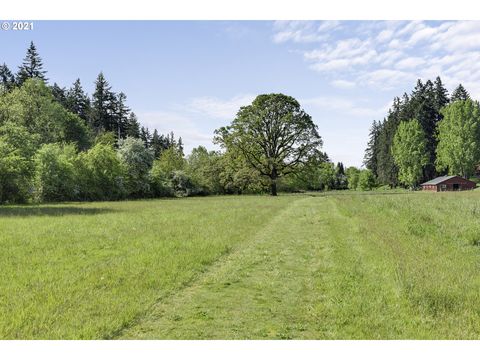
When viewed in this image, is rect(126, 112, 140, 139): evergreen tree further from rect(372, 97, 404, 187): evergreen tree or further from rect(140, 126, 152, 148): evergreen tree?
rect(372, 97, 404, 187): evergreen tree

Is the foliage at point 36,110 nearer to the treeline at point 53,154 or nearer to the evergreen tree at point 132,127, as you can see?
the treeline at point 53,154

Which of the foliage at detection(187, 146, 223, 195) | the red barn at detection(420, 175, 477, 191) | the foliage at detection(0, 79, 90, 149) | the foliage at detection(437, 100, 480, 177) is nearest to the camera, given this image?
the foliage at detection(0, 79, 90, 149)

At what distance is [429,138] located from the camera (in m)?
95.5

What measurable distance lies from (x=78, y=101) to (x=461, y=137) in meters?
92.1

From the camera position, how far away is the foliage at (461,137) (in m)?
77.5

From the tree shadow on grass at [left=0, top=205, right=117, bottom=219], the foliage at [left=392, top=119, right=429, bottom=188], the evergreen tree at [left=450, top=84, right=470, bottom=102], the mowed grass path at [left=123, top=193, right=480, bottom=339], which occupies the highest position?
the evergreen tree at [left=450, top=84, right=470, bottom=102]

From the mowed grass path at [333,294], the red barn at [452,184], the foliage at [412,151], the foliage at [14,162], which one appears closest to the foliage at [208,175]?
the foliage at [14,162]

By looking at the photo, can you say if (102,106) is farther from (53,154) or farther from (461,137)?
(461,137)

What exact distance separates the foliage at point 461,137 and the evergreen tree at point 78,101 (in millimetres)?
87736

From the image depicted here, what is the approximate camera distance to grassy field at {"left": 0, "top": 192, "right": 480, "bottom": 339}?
20.5 ft

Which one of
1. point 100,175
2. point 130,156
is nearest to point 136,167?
point 130,156

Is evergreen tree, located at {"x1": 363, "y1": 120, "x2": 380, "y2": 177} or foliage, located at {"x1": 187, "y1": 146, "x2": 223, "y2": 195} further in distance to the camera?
evergreen tree, located at {"x1": 363, "y1": 120, "x2": 380, "y2": 177}

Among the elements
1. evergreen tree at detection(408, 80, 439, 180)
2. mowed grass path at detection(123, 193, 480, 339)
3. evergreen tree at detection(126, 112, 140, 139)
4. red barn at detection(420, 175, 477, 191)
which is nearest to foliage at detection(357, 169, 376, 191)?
evergreen tree at detection(408, 80, 439, 180)

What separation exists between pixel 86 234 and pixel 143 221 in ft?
16.8
